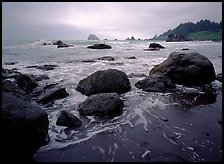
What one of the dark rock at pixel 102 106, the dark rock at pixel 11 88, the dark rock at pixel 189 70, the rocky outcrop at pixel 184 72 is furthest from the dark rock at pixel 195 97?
the dark rock at pixel 11 88

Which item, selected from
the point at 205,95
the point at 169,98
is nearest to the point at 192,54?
the point at 205,95

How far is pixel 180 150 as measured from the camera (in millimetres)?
4141

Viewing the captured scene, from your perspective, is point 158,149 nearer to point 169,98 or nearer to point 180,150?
point 180,150

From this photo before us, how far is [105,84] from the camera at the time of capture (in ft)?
26.8

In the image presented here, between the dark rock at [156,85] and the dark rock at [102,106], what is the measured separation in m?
2.37

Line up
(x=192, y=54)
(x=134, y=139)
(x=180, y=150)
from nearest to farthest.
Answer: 1. (x=180, y=150)
2. (x=134, y=139)
3. (x=192, y=54)

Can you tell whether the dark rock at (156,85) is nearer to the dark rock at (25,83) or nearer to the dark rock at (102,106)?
the dark rock at (102,106)

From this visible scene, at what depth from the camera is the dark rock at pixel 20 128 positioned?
3555mm

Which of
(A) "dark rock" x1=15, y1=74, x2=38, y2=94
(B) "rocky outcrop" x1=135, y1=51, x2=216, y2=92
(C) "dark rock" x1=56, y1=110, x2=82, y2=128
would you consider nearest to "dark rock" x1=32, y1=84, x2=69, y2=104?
(A) "dark rock" x1=15, y1=74, x2=38, y2=94

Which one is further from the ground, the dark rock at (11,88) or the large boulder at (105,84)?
the dark rock at (11,88)

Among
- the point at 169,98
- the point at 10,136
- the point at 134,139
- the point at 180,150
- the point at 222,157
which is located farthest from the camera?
the point at 169,98

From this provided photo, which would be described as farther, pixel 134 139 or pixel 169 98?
pixel 169 98

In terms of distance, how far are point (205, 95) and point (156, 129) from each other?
3.76 meters

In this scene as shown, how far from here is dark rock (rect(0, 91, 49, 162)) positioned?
11.7ft
